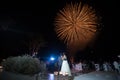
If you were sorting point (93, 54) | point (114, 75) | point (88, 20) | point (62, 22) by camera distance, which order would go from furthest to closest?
point (93, 54)
point (62, 22)
point (88, 20)
point (114, 75)

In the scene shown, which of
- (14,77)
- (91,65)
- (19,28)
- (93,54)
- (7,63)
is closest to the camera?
(14,77)

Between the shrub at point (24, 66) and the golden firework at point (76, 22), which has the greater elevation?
the golden firework at point (76, 22)

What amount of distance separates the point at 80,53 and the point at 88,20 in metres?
12.2

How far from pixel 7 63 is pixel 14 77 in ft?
11.4

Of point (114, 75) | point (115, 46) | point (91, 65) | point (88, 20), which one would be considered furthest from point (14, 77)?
point (115, 46)

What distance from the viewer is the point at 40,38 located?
47.6 meters

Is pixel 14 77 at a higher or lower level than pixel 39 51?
lower

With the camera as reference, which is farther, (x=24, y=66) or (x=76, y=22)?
(x=76, y=22)

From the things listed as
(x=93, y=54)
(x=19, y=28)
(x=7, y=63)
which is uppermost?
(x=19, y=28)

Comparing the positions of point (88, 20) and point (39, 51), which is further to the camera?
point (39, 51)

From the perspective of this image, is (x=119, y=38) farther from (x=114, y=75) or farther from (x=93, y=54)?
(x=114, y=75)

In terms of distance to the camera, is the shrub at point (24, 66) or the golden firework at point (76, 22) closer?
the shrub at point (24, 66)

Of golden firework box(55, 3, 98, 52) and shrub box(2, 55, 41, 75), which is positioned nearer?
shrub box(2, 55, 41, 75)

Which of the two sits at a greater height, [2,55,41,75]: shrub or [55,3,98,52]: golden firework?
[55,3,98,52]: golden firework
